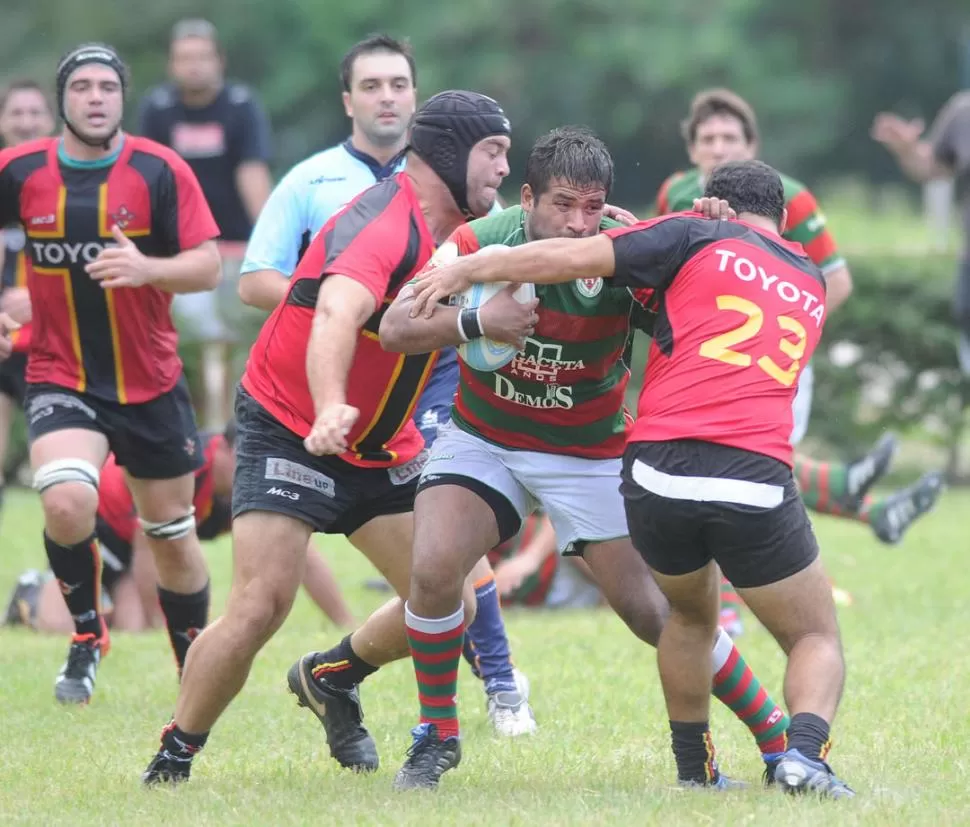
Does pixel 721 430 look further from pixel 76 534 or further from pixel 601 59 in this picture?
pixel 601 59

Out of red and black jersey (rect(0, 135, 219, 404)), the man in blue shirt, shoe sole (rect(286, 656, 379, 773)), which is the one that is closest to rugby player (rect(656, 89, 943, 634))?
the man in blue shirt

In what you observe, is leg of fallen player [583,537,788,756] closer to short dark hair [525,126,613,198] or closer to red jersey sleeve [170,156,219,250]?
short dark hair [525,126,613,198]

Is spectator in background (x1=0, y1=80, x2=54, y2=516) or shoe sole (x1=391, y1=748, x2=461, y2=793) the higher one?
spectator in background (x1=0, y1=80, x2=54, y2=516)

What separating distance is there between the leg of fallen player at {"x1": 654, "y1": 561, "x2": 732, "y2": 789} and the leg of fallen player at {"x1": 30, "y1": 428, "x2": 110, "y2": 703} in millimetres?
2639

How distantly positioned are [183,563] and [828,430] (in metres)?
8.45

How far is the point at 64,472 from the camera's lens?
695cm

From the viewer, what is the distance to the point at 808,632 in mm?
5199

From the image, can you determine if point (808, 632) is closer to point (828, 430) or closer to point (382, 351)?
point (382, 351)

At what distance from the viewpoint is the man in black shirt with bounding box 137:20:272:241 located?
12414mm

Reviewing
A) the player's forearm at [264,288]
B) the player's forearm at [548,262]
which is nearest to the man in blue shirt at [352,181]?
the player's forearm at [264,288]

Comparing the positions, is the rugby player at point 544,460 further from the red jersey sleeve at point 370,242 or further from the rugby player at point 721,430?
the rugby player at point 721,430

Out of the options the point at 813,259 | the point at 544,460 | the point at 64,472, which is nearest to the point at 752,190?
the point at 544,460

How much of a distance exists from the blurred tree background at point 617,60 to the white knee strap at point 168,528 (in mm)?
28344

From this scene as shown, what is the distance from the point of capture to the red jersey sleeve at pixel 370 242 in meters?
5.31
